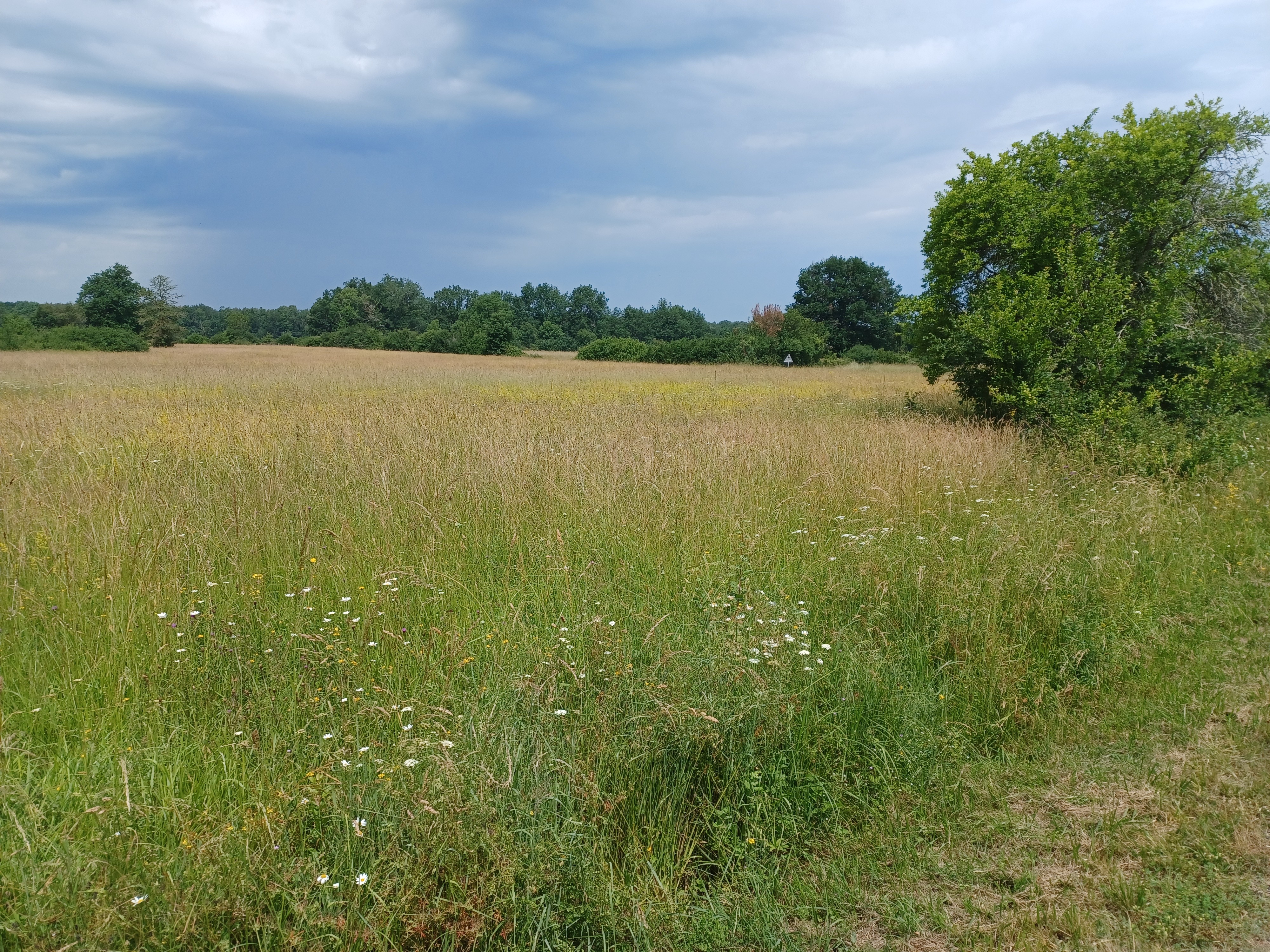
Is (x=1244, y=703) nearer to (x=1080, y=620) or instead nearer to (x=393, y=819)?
(x=1080, y=620)

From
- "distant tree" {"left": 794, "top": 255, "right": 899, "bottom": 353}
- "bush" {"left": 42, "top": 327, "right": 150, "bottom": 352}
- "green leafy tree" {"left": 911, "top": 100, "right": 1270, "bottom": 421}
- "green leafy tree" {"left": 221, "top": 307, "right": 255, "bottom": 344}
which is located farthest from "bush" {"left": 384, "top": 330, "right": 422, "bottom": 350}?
"green leafy tree" {"left": 911, "top": 100, "right": 1270, "bottom": 421}

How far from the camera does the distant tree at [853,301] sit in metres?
84.8

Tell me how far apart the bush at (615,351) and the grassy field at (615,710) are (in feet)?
178

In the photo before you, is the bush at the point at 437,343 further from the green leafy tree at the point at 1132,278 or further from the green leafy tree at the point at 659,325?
the green leafy tree at the point at 1132,278

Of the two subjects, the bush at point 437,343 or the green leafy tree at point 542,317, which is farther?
the green leafy tree at point 542,317

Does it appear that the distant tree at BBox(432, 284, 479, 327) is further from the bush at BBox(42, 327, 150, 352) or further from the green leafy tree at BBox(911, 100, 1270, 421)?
the green leafy tree at BBox(911, 100, 1270, 421)

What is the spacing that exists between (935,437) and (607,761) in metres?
7.67

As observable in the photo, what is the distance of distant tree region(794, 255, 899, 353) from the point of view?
84.8m

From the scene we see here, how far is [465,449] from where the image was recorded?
7.84m

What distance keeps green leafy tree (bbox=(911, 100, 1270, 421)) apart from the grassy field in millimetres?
3307

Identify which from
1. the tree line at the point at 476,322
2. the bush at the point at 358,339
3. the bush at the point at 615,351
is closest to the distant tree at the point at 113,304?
the tree line at the point at 476,322

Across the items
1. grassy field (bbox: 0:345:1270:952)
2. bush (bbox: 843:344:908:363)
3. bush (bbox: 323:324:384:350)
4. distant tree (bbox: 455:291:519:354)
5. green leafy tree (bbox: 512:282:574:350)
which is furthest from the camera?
green leafy tree (bbox: 512:282:574:350)

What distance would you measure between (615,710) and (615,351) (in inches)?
2350

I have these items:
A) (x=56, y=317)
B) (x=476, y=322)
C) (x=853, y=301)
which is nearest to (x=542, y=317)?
(x=476, y=322)
